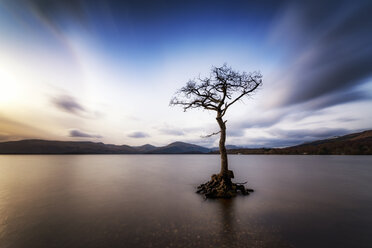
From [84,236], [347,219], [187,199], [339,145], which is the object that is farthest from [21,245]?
[339,145]

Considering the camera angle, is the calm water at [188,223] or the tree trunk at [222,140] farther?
the tree trunk at [222,140]

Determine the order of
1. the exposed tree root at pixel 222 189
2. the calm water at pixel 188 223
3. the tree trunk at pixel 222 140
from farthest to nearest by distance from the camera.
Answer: the tree trunk at pixel 222 140 < the exposed tree root at pixel 222 189 < the calm water at pixel 188 223

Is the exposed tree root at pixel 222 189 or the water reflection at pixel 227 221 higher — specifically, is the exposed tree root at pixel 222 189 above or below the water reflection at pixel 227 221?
above

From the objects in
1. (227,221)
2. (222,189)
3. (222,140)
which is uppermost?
(222,140)

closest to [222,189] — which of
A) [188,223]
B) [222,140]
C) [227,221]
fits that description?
[222,140]

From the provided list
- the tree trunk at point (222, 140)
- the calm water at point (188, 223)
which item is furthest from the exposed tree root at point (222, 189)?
the calm water at point (188, 223)

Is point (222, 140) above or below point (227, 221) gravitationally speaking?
above

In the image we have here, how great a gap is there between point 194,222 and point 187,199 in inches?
209

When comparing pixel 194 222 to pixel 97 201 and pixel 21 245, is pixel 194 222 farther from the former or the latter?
pixel 97 201

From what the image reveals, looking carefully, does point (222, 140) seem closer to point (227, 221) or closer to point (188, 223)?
point (227, 221)

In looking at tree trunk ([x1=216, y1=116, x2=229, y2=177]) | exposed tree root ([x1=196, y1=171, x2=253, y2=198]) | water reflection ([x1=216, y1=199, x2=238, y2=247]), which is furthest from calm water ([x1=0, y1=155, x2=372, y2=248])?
tree trunk ([x1=216, y1=116, x2=229, y2=177])

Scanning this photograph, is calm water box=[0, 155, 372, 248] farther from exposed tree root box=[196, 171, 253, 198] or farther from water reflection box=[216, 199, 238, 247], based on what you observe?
exposed tree root box=[196, 171, 253, 198]

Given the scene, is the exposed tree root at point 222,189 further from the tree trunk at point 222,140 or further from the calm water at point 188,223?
the calm water at point 188,223

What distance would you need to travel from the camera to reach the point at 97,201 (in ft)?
45.7
